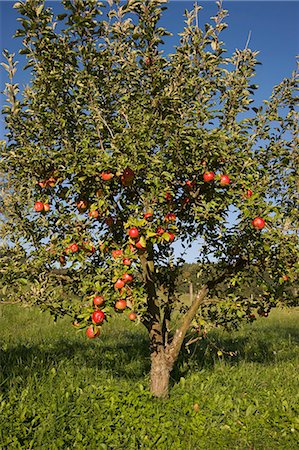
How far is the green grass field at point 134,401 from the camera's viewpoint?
5.16m

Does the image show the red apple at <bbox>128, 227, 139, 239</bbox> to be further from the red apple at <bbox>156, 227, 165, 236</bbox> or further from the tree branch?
the tree branch

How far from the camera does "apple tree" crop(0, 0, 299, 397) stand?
4.93 metres

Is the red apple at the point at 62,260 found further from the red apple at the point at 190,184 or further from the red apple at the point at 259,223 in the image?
the red apple at the point at 259,223

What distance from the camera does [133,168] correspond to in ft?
15.8

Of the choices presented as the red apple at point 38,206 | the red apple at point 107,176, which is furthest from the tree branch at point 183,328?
the red apple at point 38,206

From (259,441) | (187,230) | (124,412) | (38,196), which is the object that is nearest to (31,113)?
(38,196)

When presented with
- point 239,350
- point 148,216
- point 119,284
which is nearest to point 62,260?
point 119,284

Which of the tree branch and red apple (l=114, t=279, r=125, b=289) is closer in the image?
red apple (l=114, t=279, r=125, b=289)

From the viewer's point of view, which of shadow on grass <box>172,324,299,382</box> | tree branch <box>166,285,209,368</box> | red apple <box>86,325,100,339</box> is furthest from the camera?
shadow on grass <box>172,324,299,382</box>

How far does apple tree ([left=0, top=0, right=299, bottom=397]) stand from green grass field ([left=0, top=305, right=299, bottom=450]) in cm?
72

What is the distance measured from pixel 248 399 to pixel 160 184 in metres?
4.05

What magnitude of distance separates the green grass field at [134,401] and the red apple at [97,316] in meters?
1.55

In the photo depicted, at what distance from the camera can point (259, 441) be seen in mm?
5461

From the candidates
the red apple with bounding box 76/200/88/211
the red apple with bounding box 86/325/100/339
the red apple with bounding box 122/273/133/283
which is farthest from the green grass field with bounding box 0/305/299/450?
the red apple with bounding box 76/200/88/211
